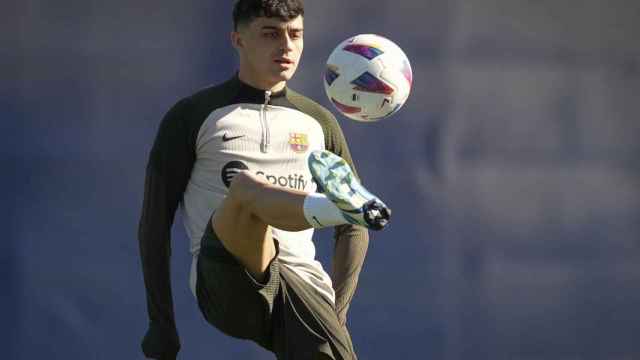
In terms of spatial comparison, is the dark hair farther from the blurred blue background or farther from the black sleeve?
the blurred blue background

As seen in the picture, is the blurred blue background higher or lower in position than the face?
lower

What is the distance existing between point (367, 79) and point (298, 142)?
13.8 inches

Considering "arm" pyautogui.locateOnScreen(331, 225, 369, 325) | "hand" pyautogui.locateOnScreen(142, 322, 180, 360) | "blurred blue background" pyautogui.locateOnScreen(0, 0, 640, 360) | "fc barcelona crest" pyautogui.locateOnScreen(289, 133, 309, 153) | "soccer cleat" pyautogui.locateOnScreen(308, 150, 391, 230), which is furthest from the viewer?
"blurred blue background" pyautogui.locateOnScreen(0, 0, 640, 360)

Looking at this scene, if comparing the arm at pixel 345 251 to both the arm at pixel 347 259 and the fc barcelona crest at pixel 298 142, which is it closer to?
the arm at pixel 347 259

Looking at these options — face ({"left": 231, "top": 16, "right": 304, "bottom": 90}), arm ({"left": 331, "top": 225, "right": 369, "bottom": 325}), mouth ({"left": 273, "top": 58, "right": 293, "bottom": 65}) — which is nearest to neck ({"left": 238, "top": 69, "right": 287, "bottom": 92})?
face ({"left": 231, "top": 16, "right": 304, "bottom": 90})

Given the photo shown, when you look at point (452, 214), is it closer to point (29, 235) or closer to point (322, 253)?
point (322, 253)

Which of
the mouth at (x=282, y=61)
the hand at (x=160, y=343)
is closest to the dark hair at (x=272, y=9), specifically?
the mouth at (x=282, y=61)

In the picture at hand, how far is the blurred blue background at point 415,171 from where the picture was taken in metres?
6.99

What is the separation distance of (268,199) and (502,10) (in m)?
2.88

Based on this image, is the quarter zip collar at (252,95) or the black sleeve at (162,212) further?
the quarter zip collar at (252,95)

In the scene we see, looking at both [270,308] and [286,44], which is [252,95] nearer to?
[286,44]

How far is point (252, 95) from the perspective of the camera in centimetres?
568

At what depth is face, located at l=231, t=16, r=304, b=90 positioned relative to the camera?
18.3 ft

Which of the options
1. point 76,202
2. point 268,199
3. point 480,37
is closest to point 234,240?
point 268,199
